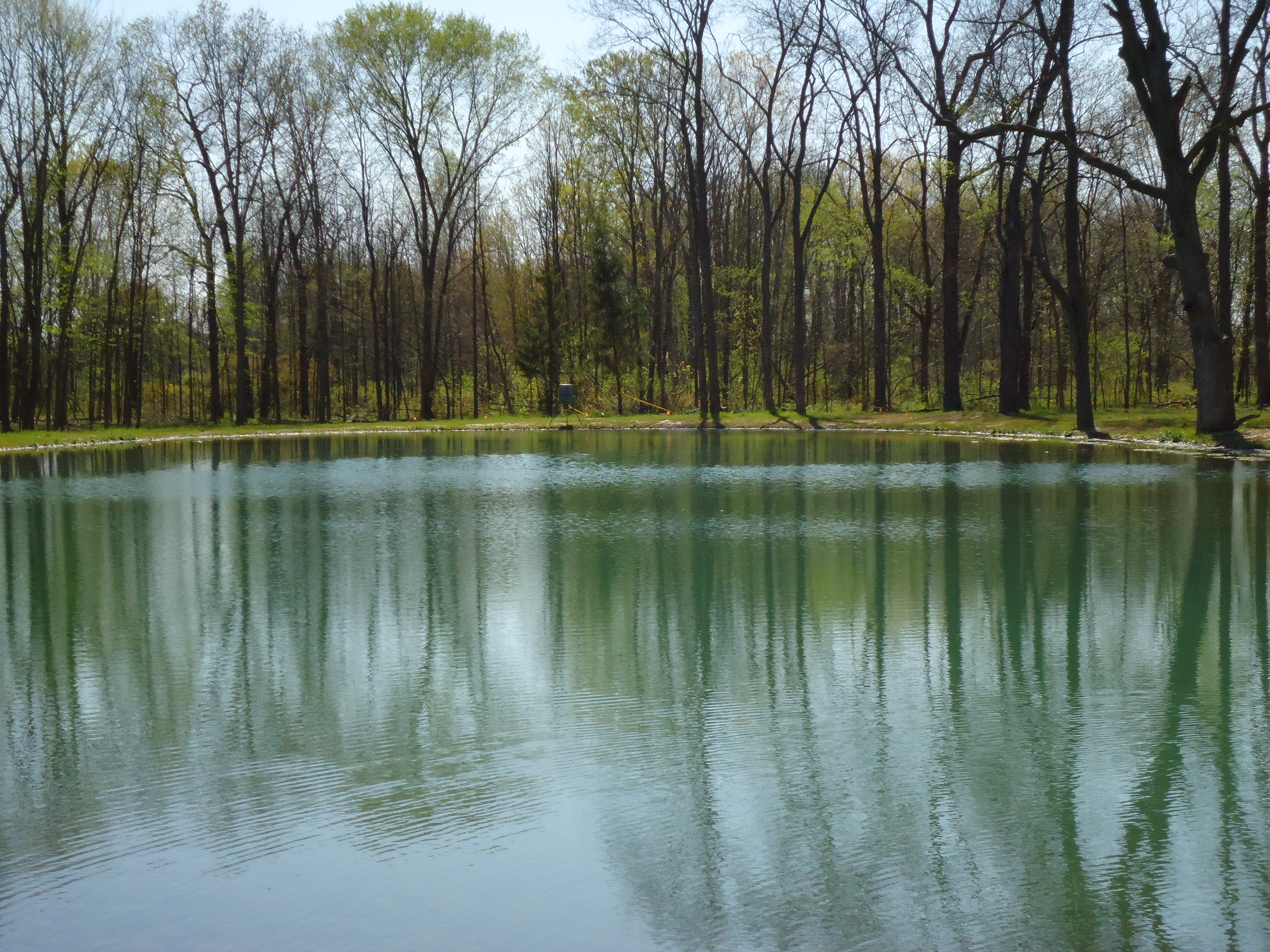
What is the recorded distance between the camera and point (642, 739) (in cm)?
444

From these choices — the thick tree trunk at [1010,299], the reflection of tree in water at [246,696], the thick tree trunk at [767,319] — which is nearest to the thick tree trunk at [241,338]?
the thick tree trunk at [767,319]

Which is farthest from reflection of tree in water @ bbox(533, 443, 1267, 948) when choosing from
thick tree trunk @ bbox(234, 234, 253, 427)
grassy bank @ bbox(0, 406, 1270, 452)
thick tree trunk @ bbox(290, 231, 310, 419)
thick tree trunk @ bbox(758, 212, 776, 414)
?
thick tree trunk @ bbox(290, 231, 310, 419)

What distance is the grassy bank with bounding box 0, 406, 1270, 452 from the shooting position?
19109mm

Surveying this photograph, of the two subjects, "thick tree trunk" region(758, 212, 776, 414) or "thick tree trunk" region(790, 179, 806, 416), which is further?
"thick tree trunk" region(758, 212, 776, 414)

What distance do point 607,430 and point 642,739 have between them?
27353 millimetres

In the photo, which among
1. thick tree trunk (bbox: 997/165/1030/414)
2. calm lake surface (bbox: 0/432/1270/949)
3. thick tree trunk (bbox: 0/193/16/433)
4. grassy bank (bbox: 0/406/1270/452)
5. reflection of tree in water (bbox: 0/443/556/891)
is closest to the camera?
calm lake surface (bbox: 0/432/1270/949)

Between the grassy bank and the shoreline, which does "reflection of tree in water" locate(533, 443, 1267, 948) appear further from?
the grassy bank

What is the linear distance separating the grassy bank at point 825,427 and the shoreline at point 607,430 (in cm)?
4

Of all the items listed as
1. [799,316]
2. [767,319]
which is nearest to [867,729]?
[799,316]

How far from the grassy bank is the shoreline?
1.7 inches

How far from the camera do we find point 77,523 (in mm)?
11430

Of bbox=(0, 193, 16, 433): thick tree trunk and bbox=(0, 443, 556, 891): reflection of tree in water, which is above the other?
bbox=(0, 193, 16, 433): thick tree trunk

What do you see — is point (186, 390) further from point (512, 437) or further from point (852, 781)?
point (852, 781)

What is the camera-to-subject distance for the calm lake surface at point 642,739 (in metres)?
3.01
